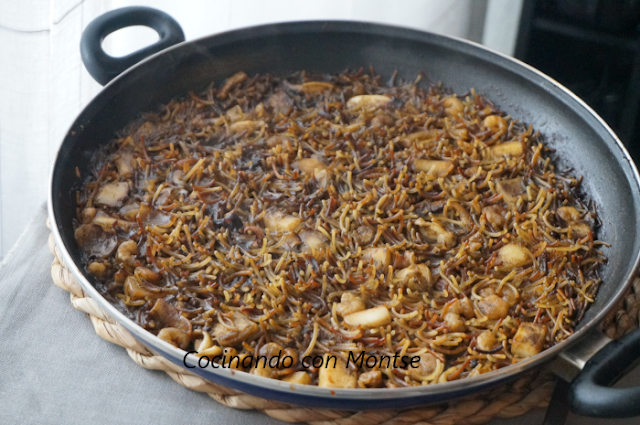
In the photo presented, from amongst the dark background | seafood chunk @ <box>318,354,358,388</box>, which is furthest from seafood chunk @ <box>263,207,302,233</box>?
the dark background

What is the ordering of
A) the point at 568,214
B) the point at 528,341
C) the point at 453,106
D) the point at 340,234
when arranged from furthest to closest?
the point at 453,106 → the point at 568,214 → the point at 340,234 → the point at 528,341

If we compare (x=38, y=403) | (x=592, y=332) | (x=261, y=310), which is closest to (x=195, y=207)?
(x=261, y=310)

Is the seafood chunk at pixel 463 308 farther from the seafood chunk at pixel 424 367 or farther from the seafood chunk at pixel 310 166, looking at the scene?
the seafood chunk at pixel 310 166

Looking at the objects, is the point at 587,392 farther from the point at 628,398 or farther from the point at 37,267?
the point at 37,267

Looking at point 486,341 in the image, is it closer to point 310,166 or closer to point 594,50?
point 310,166

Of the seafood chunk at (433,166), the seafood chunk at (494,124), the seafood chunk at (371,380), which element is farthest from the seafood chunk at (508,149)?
the seafood chunk at (371,380)

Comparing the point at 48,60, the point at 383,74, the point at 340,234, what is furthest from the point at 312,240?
the point at 48,60

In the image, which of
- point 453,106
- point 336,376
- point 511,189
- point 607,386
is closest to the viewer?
point 607,386
